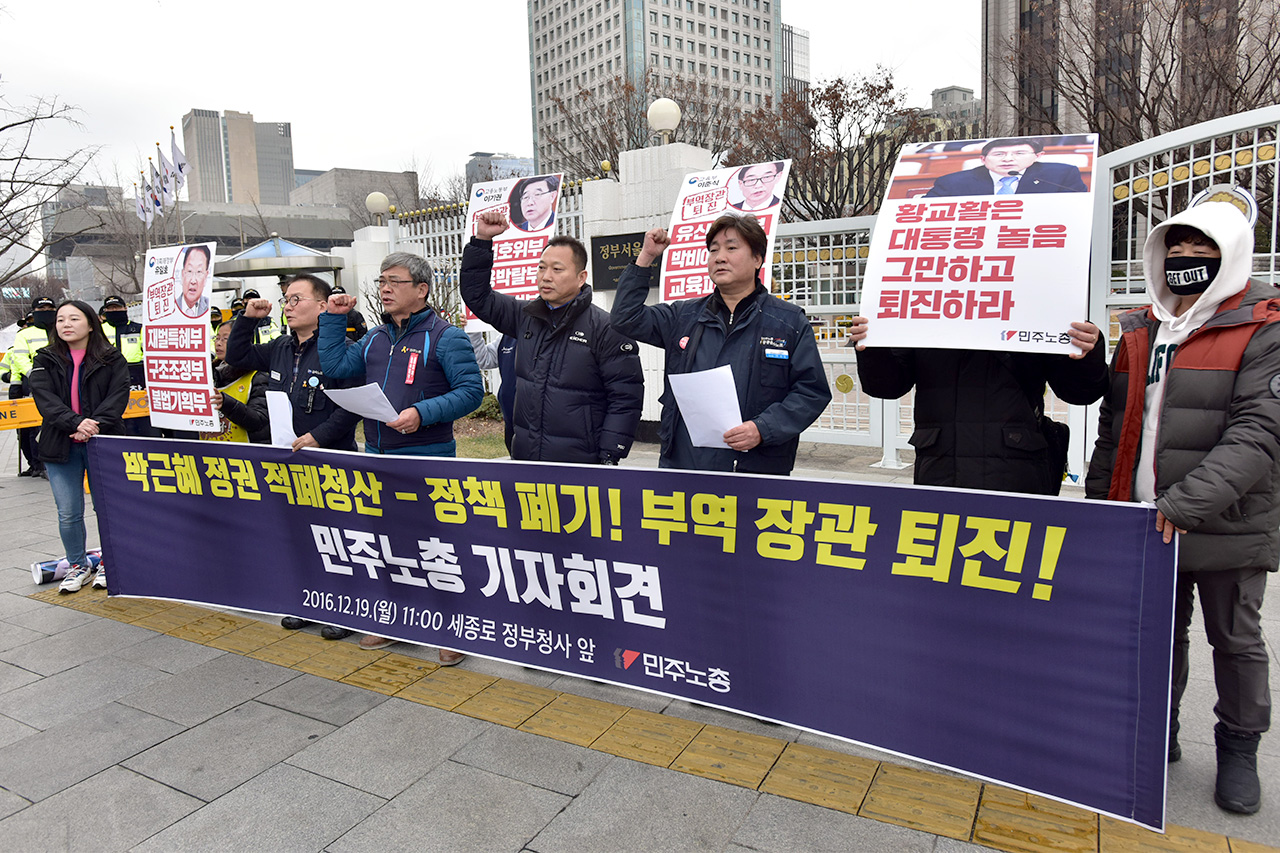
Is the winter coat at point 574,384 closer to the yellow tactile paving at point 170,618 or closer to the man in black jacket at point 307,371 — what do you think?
the man in black jacket at point 307,371

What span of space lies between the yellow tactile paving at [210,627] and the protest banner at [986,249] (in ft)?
12.3

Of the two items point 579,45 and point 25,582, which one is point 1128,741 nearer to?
point 25,582

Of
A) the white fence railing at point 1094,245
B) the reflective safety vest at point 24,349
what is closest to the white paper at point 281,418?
the white fence railing at point 1094,245

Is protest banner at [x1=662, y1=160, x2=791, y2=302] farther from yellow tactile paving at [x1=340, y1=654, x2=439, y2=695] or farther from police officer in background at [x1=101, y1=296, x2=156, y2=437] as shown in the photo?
police officer in background at [x1=101, y1=296, x2=156, y2=437]

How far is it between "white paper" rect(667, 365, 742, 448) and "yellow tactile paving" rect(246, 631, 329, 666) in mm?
2358

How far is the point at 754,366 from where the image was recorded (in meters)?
3.30

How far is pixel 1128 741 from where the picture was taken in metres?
2.32

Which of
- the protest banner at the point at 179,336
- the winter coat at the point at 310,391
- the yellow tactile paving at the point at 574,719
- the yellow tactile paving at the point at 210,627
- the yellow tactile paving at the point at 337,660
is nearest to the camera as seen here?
the yellow tactile paving at the point at 574,719

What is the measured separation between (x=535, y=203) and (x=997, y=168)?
16.6 feet

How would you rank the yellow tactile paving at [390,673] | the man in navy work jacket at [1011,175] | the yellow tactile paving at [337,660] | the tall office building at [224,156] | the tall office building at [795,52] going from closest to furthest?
the man in navy work jacket at [1011,175], the yellow tactile paving at [390,673], the yellow tactile paving at [337,660], the tall office building at [795,52], the tall office building at [224,156]

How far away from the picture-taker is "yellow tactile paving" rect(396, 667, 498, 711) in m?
3.53

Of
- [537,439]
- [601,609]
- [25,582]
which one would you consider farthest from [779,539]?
[25,582]

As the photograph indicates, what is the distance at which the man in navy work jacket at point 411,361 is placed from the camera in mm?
3992

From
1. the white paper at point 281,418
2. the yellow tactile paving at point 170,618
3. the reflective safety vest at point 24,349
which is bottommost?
the yellow tactile paving at point 170,618
